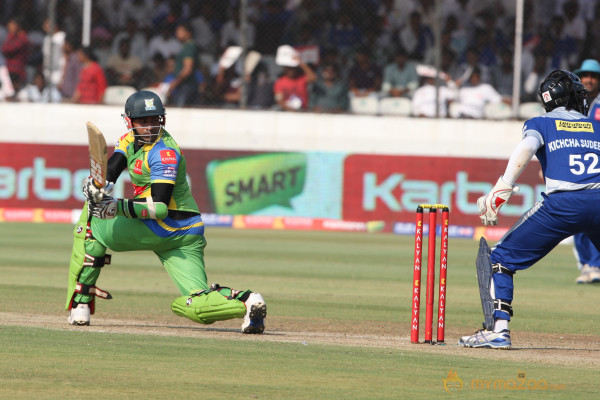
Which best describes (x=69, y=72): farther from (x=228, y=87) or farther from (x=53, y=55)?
(x=228, y=87)

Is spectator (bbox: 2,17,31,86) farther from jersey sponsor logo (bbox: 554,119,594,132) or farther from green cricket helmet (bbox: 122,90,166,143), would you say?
jersey sponsor logo (bbox: 554,119,594,132)

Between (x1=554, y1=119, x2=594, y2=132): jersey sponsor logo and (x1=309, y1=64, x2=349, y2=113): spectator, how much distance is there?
42.3 feet

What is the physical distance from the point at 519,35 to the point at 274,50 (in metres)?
4.75

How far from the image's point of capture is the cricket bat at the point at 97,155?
7.55 metres

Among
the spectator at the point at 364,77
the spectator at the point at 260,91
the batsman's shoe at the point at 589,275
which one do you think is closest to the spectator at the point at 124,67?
the spectator at the point at 260,91

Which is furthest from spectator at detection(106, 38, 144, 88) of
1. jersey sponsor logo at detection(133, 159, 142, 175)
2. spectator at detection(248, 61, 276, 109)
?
jersey sponsor logo at detection(133, 159, 142, 175)

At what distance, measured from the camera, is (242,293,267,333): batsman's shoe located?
7.79m

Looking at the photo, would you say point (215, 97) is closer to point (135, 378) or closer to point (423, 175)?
point (423, 175)

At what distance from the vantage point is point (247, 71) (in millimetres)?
20844

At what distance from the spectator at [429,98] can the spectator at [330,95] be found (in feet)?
4.41

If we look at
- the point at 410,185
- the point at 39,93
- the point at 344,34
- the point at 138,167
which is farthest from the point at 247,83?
the point at 138,167

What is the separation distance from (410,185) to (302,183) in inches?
78.3

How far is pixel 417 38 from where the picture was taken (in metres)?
21.0

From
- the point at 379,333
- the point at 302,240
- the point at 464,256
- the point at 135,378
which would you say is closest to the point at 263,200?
the point at 302,240
